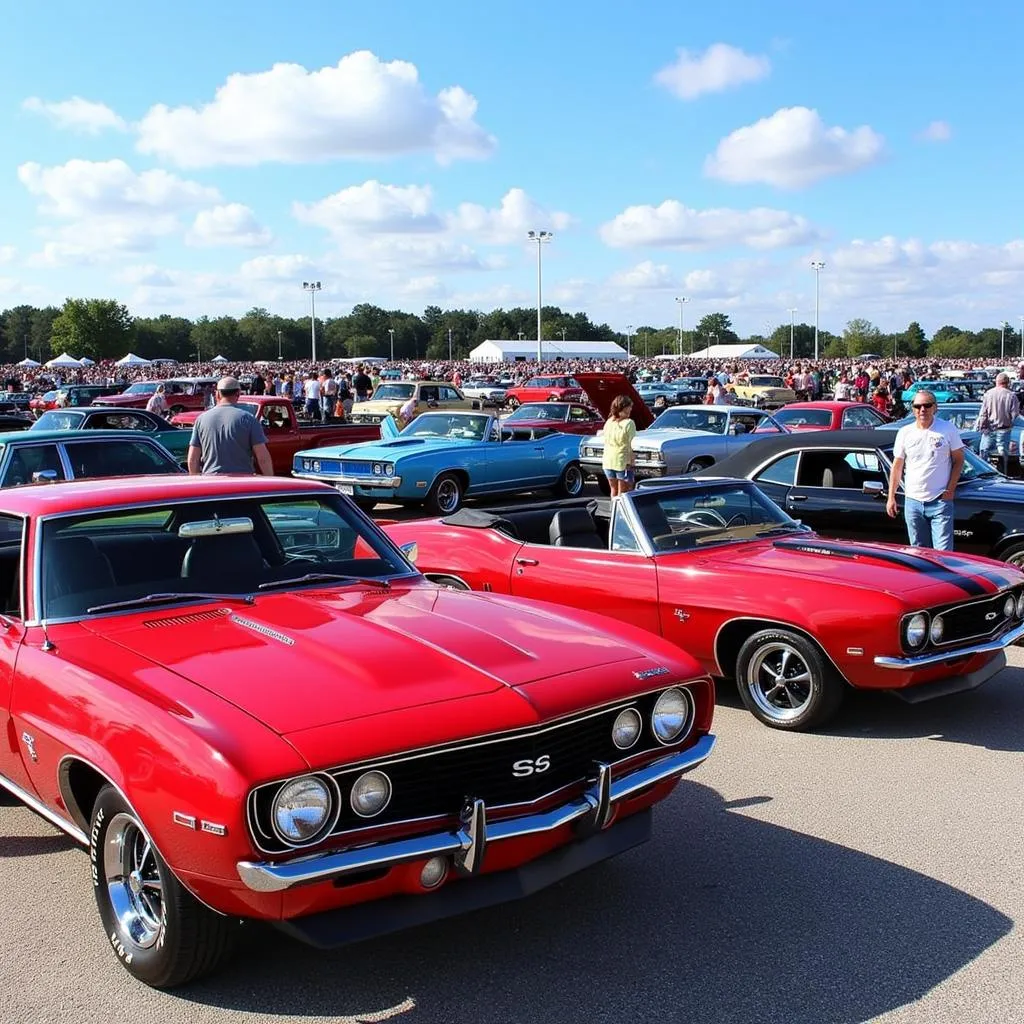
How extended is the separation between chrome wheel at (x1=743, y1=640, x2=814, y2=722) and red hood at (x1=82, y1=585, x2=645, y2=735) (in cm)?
224

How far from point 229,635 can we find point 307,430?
15.0m

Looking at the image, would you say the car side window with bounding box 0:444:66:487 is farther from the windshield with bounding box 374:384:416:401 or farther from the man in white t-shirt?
the windshield with bounding box 374:384:416:401

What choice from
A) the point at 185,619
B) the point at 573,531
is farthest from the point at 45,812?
the point at 573,531

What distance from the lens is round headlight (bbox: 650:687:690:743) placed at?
12.6 feet

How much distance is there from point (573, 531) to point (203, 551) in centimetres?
319

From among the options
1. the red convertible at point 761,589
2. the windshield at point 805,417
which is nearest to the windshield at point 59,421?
the red convertible at point 761,589

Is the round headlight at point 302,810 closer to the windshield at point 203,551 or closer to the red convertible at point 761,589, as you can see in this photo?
the windshield at point 203,551

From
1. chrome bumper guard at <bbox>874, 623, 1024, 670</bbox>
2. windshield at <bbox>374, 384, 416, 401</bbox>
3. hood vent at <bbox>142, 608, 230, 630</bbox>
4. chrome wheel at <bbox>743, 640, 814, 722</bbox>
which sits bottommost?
chrome wheel at <bbox>743, 640, 814, 722</bbox>

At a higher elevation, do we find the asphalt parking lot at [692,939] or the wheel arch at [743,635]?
the wheel arch at [743,635]

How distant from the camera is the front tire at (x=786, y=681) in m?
5.96

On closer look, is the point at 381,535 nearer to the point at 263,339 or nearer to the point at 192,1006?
the point at 192,1006

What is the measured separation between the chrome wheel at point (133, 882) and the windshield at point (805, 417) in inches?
620

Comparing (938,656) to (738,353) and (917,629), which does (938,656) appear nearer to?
(917,629)

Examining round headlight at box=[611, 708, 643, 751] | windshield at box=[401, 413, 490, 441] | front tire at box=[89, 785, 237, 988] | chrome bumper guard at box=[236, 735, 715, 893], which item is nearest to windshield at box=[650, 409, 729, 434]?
windshield at box=[401, 413, 490, 441]
